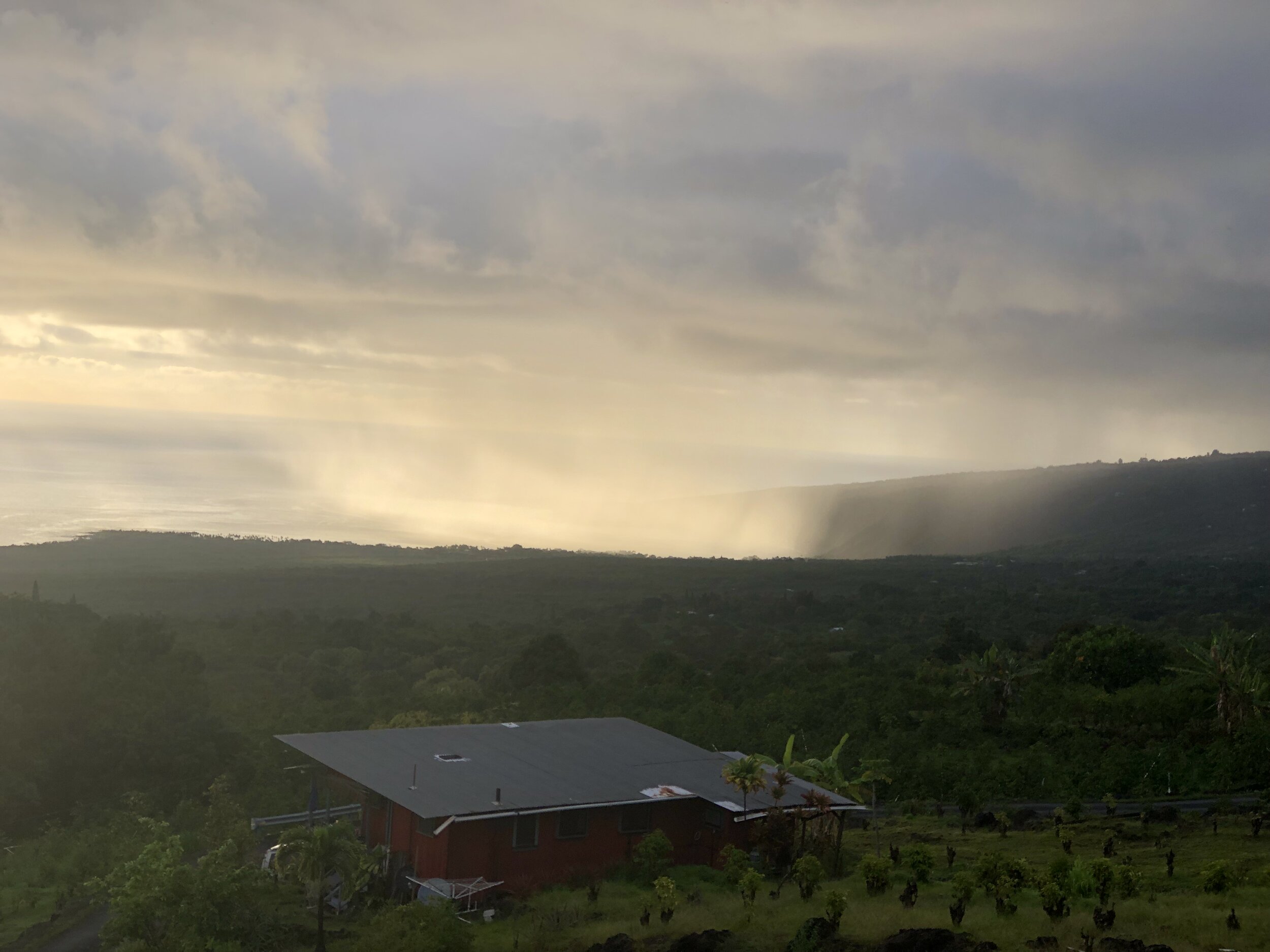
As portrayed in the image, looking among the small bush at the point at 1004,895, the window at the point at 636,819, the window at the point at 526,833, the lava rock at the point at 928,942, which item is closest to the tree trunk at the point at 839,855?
the window at the point at 636,819

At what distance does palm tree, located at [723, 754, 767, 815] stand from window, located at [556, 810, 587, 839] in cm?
376

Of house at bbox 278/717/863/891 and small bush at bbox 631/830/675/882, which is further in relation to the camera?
small bush at bbox 631/830/675/882

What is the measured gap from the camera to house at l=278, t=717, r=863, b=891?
24359 mm

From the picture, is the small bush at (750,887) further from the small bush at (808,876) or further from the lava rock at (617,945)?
the lava rock at (617,945)

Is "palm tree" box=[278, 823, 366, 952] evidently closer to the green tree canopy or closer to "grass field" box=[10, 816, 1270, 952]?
→ "grass field" box=[10, 816, 1270, 952]

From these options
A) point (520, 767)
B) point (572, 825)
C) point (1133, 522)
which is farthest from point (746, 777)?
point (1133, 522)

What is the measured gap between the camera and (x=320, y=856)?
834 inches

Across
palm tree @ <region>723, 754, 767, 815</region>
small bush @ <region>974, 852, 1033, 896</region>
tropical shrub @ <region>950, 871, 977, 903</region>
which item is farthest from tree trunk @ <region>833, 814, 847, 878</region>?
tropical shrub @ <region>950, 871, 977, 903</region>

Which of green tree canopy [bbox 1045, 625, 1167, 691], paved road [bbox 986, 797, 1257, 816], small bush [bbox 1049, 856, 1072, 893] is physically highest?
green tree canopy [bbox 1045, 625, 1167, 691]

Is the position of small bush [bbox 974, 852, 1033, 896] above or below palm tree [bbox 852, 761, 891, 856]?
above

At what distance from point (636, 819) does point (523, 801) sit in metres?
3.35

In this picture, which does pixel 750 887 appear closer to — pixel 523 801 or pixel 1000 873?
pixel 1000 873

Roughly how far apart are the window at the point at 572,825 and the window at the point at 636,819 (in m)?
1.02

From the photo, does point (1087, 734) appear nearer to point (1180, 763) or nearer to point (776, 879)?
point (1180, 763)
